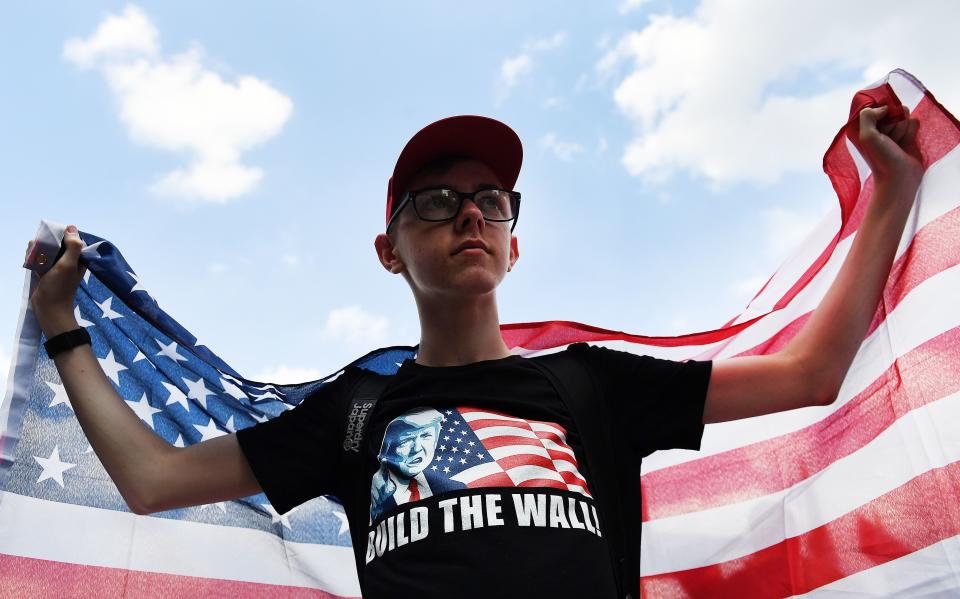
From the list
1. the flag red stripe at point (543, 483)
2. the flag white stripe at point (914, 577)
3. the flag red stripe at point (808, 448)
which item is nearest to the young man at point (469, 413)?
the flag red stripe at point (543, 483)

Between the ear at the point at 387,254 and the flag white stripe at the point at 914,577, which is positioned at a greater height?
the ear at the point at 387,254

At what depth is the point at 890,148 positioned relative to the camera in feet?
7.58

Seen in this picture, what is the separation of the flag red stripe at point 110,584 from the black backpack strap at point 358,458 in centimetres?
95

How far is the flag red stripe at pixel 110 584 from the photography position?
104 inches

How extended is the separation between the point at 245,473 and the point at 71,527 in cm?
90

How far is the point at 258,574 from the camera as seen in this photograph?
3053 millimetres

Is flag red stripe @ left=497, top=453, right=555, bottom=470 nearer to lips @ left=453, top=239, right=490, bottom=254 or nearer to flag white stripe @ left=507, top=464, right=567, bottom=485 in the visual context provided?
flag white stripe @ left=507, top=464, right=567, bottom=485

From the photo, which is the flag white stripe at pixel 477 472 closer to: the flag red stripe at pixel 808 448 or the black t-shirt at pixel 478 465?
the black t-shirt at pixel 478 465

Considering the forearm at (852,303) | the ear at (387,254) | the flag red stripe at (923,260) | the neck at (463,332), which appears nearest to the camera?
the forearm at (852,303)

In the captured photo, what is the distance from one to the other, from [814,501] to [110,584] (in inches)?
105

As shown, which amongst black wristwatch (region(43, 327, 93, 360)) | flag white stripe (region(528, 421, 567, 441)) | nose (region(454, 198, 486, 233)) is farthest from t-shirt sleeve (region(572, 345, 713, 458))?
black wristwatch (region(43, 327, 93, 360))

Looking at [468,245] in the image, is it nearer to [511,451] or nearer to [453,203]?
[453,203]

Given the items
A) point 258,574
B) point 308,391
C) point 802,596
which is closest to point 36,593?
point 258,574

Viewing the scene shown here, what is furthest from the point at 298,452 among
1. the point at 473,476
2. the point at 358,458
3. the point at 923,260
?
the point at 923,260
